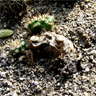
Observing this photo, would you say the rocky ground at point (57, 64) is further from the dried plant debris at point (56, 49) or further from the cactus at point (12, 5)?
the cactus at point (12, 5)

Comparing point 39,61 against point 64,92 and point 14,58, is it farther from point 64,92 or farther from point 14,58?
point 64,92

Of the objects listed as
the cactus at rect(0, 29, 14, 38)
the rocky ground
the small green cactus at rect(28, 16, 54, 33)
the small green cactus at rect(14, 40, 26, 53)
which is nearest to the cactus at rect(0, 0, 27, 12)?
the rocky ground

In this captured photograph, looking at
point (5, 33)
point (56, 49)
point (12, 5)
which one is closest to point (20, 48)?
point (5, 33)

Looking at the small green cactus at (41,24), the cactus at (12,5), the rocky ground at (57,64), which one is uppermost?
the cactus at (12,5)

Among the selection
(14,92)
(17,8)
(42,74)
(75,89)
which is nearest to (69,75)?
(75,89)

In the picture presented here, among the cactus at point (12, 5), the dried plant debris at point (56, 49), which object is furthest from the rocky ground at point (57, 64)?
the cactus at point (12, 5)

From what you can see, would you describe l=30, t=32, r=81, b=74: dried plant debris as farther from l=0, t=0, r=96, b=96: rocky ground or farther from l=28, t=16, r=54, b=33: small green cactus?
l=28, t=16, r=54, b=33: small green cactus

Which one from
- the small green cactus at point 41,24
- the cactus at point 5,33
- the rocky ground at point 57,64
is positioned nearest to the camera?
Answer: the rocky ground at point 57,64

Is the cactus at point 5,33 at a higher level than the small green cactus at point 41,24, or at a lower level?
lower
